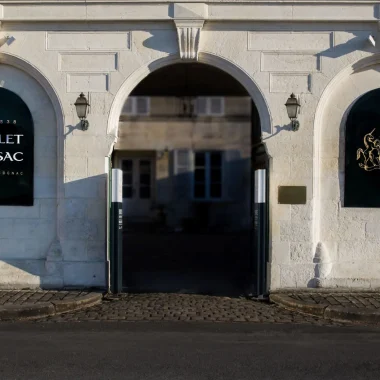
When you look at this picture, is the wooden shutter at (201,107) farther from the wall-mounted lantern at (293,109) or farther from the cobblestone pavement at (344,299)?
the cobblestone pavement at (344,299)

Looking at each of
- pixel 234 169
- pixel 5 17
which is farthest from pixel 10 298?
pixel 234 169

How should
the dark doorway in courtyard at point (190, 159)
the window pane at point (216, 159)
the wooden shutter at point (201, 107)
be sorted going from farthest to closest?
the window pane at point (216, 159) < the wooden shutter at point (201, 107) < the dark doorway in courtyard at point (190, 159)

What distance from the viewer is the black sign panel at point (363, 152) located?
10.9 meters

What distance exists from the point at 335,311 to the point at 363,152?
289cm

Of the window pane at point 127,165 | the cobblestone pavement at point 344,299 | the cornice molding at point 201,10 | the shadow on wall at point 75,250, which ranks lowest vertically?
the cobblestone pavement at point 344,299

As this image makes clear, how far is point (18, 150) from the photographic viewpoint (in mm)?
11102

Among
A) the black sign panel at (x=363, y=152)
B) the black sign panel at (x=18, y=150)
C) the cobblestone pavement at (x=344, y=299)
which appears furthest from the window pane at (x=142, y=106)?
the cobblestone pavement at (x=344, y=299)

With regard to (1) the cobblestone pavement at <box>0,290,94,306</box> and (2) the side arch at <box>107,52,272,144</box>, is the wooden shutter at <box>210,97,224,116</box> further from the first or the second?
(1) the cobblestone pavement at <box>0,290,94,306</box>

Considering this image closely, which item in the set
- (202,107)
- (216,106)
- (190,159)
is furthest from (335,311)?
(202,107)

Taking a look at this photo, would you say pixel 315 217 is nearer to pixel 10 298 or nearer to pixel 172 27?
pixel 172 27

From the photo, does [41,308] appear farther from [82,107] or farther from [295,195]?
[295,195]

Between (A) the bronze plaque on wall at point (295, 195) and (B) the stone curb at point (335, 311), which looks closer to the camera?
(B) the stone curb at point (335, 311)

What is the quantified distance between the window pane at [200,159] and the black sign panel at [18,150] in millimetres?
13921

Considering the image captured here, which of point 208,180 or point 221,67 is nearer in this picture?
point 221,67
